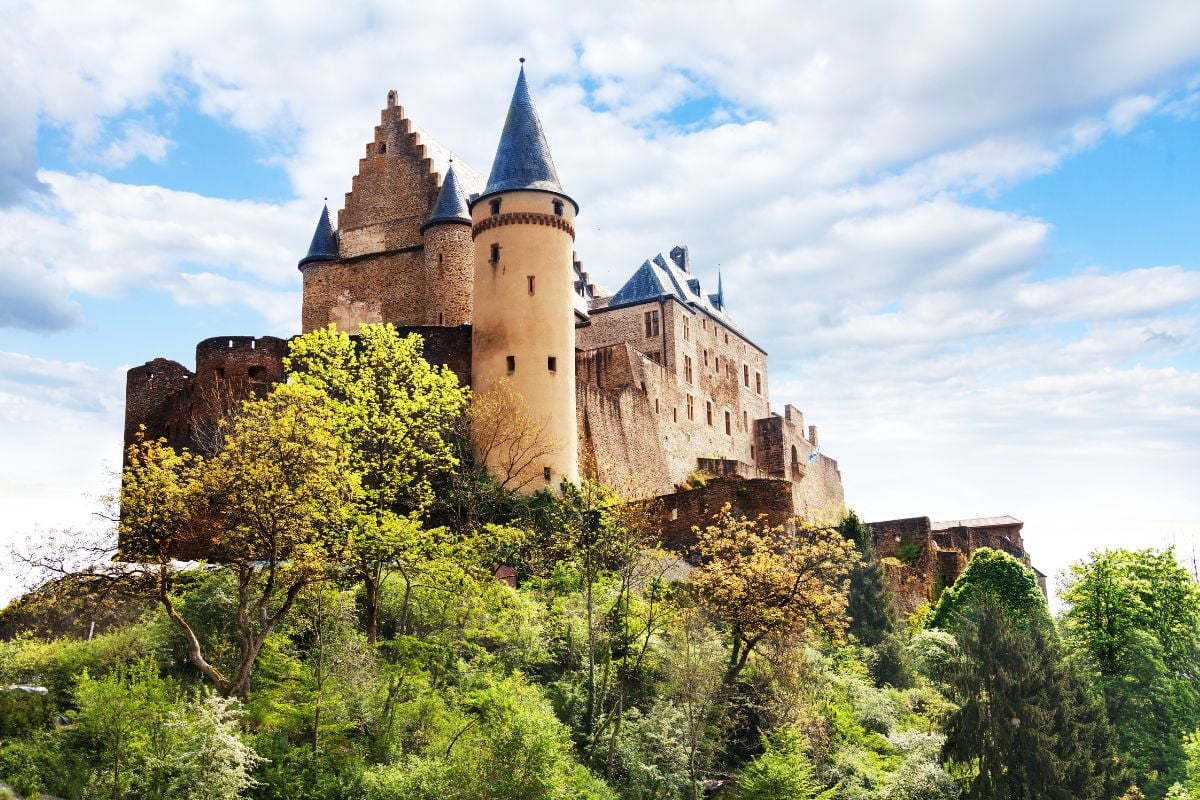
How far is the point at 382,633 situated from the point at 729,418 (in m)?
39.0

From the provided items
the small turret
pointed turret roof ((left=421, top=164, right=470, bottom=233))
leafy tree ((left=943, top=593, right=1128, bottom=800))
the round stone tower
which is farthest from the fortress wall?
pointed turret roof ((left=421, top=164, right=470, bottom=233))

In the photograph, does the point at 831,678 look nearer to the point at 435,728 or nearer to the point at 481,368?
the point at 435,728

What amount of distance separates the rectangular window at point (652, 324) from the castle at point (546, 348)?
0.35ft

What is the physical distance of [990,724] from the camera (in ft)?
104

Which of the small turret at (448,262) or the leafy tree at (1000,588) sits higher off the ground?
the small turret at (448,262)

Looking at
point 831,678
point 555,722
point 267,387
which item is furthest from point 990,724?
point 267,387

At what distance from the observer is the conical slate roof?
42594mm

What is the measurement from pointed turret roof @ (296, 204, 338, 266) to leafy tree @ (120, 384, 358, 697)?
28461 mm

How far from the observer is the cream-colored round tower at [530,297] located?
4053 centimetres

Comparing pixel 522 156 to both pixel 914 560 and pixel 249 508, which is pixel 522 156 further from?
pixel 914 560

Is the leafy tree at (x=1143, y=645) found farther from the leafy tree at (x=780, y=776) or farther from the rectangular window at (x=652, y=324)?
the rectangular window at (x=652, y=324)

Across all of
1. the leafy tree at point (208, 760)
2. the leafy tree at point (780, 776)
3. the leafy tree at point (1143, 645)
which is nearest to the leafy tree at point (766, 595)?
the leafy tree at point (780, 776)

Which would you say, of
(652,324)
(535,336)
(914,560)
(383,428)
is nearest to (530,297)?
(535,336)

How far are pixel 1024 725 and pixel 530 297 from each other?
20603 mm
